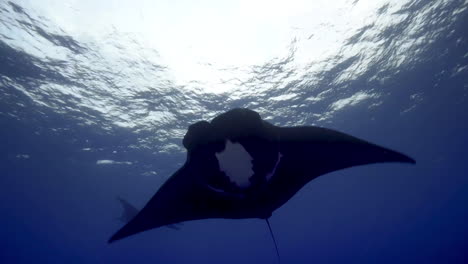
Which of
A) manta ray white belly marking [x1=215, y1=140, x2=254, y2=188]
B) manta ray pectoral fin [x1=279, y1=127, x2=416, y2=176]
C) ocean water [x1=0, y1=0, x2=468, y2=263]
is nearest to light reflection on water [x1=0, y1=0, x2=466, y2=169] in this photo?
ocean water [x1=0, y1=0, x2=468, y2=263]

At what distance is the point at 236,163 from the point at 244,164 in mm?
113

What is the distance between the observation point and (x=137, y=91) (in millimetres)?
16812

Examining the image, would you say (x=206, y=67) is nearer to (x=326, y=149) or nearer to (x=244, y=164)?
(x=326, y=149)

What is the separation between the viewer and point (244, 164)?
12.4 ft

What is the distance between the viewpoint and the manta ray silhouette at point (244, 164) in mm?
3471

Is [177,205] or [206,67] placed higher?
[206,67]

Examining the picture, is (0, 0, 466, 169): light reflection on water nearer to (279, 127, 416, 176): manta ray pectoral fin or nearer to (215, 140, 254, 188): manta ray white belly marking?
(279, 127, 416, 176): manta ray pectoral fin

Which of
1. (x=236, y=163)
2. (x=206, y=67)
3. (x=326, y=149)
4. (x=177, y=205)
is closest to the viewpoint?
(x=236, y=163)

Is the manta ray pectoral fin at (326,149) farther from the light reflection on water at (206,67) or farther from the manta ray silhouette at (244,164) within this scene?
the light reflection on water at (206,67)

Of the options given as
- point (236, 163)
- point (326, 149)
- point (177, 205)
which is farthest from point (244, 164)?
point (177, 205)

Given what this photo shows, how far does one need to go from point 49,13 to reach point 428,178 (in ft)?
175

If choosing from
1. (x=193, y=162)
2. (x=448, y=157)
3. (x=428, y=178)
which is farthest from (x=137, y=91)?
(x=428, y=178)

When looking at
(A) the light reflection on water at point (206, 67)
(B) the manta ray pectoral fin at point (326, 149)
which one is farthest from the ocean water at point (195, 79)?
(B) the manta ray pectoral fin at point (326, 149)

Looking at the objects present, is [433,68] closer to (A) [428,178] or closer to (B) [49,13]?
(B) [49,13]
